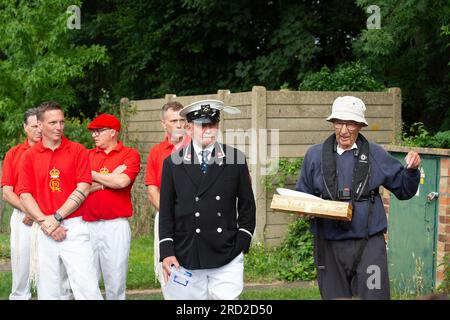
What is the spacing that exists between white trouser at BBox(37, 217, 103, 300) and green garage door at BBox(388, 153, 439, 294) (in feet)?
13.0

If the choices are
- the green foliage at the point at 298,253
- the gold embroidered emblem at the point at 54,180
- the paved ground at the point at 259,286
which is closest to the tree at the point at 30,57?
the green foliage at the point at 298,253

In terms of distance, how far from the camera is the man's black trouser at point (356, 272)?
6816mm

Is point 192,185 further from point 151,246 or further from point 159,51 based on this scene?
point 159,51

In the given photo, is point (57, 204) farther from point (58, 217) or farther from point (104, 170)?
point (104, 170)

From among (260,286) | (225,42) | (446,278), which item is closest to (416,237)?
(446,278)

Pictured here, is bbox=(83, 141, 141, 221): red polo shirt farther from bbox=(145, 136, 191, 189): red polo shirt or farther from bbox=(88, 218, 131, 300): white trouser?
bbox=(145, 136, 191, 189): red polo shirt

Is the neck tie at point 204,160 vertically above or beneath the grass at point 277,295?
above

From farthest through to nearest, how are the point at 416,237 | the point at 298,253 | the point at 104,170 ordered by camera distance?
1. the point at 298,253
2. the point at 416,237
3. the point at 104,170

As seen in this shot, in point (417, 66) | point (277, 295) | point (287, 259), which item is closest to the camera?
point (277, 295)

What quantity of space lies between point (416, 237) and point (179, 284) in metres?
4.21

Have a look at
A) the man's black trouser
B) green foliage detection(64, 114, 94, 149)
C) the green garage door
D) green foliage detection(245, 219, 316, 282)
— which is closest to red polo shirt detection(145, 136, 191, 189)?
the man's black trouser

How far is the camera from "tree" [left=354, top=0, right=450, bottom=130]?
1495 centimetres

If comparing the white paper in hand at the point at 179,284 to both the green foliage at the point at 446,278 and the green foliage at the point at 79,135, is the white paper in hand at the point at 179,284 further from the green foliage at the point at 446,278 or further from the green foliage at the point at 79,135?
the green foliage at the point at 79,135

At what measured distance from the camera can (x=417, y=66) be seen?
55.0 feet
